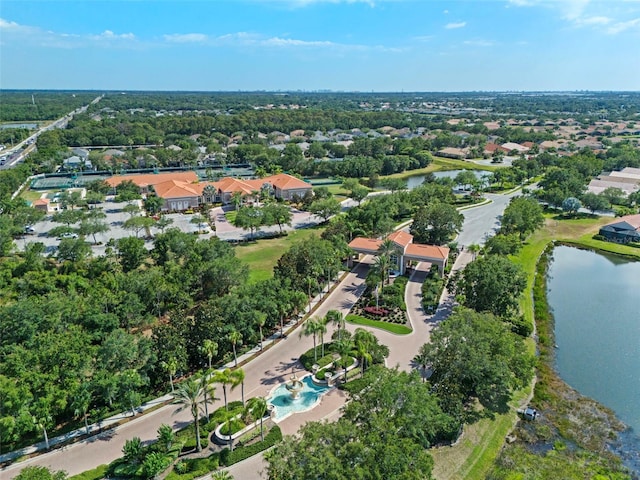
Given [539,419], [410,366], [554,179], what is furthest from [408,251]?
[554,179]

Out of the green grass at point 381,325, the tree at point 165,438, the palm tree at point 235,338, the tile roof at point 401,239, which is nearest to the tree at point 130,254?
the palm tree at point 235,338

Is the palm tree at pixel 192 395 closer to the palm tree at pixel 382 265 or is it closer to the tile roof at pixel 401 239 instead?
the palm tree at pixel 382 265

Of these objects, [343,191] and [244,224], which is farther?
[343,191]

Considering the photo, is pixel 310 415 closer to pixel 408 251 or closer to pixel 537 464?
pixel 537 464

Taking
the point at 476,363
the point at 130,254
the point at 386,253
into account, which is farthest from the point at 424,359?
the point at 130,254

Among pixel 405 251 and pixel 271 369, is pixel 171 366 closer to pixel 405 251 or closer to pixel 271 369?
pixel 271 369
